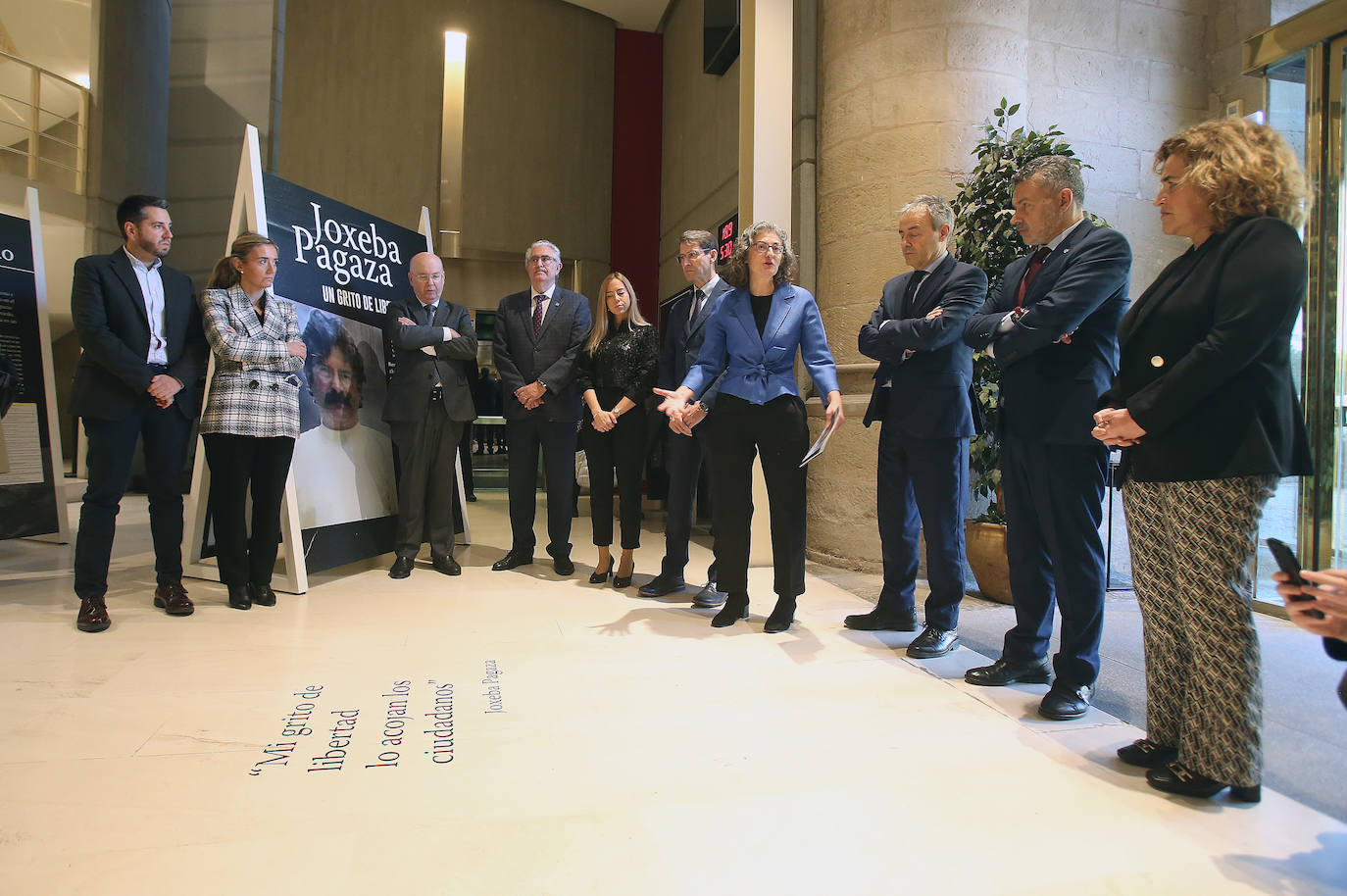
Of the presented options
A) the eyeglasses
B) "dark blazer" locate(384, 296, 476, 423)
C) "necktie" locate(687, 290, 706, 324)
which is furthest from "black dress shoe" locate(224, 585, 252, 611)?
the eyeglasses

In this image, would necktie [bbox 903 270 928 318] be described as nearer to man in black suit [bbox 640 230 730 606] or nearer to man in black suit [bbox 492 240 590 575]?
man in black suit [bbox 640 230 730 606]

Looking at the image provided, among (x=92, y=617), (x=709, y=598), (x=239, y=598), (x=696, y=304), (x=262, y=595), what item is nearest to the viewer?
(x=92, y=617)

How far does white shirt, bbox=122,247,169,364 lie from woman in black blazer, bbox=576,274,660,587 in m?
1.86

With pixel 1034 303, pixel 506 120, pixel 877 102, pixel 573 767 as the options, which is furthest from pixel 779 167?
pixel 506 120

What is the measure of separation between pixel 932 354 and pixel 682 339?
1.29 metres

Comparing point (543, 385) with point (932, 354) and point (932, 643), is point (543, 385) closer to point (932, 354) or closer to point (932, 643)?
point (932, 354)

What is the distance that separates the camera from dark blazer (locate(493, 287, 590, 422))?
4.25 m

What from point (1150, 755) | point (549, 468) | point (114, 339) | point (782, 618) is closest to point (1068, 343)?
point (1150, 755)

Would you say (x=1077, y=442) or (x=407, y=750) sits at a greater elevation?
(x=1077, y=442)

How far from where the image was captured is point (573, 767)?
1950 millimetres

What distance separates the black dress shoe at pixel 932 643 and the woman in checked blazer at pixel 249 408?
269cm

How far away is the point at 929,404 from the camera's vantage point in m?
2.99

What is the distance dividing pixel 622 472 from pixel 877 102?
2.57 m

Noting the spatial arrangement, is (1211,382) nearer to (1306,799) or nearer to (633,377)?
(1306,799)
